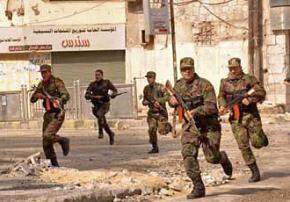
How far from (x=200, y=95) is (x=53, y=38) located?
25.8 meters

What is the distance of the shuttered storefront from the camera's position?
115 ft

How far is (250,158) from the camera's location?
11.4m

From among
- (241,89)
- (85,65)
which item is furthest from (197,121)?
(85,65)

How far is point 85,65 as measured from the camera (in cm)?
3534

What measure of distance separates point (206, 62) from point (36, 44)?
25.6ft

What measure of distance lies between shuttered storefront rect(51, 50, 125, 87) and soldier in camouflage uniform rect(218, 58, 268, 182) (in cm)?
2384

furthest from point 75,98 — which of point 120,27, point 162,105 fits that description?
point 162,105

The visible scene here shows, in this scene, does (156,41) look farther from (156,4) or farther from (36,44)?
(36,44)

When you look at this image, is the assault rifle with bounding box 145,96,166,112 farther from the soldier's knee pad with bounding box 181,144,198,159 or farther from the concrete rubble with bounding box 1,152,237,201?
the soldier's knee pad with bounding box 181,144,198,159

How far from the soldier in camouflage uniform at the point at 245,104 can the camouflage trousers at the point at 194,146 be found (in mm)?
1151

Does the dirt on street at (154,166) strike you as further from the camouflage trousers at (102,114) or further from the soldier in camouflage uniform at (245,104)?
the soldier in camouflage uniform at (245,104)

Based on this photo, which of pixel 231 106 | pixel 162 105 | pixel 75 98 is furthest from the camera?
pixel 75 98

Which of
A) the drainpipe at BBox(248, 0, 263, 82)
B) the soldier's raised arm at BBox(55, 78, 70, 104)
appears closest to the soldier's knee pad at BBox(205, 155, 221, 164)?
the soldier's raised arm at BBox(55, 78, 70, 104)

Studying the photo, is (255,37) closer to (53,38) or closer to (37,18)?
(53,38)
